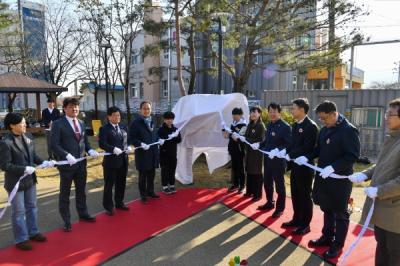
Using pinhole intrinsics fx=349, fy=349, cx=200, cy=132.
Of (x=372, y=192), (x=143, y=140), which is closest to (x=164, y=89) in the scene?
(x=143, y=140)

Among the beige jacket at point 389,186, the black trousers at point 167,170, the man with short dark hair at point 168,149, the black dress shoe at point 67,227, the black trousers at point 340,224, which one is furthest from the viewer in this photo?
the black trousers at point 167,170

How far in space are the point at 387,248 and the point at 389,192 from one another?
58 centimetres

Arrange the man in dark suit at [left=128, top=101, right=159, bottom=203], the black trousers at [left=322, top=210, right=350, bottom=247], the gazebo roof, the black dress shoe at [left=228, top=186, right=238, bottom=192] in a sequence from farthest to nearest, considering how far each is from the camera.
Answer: the gazebo roof < the black dress shoe at [left=228, top=186, right=238, bottom=192] < the man in dark suit at [left=128, top=101, right=159, bottom=203] < the black trousers at [left=322, top=210, right=350, bottom=247]

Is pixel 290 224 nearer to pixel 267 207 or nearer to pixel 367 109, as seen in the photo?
pixel 267 207

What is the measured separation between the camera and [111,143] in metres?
5.44

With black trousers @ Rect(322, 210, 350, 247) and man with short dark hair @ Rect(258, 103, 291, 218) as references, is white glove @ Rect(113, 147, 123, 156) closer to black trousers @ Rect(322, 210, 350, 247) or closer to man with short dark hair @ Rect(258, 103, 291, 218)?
man with short dark hair @ Rect(258, 103, 291, 218)

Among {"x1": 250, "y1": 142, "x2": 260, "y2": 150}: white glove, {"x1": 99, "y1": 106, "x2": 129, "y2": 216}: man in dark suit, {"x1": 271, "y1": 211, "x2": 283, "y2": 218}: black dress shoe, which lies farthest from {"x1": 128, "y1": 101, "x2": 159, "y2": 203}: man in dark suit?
{"x1": 271, "y1": 211, "x2": 283, "y2": 218}: black dress shoe

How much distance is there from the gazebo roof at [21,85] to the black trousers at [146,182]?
12.5 m

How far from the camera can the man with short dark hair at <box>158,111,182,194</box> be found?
6.55 metres

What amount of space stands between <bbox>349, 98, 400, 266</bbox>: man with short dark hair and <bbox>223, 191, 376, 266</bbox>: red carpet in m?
1.00

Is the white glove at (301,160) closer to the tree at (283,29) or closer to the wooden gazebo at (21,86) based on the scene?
the tree at (283,29)

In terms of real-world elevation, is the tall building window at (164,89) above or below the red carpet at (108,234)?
above

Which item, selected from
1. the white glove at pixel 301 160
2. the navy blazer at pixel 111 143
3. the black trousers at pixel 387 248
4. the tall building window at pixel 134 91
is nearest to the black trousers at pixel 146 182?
the navy blazer at pixel 111 143

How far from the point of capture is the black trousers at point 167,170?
672 centimetres
